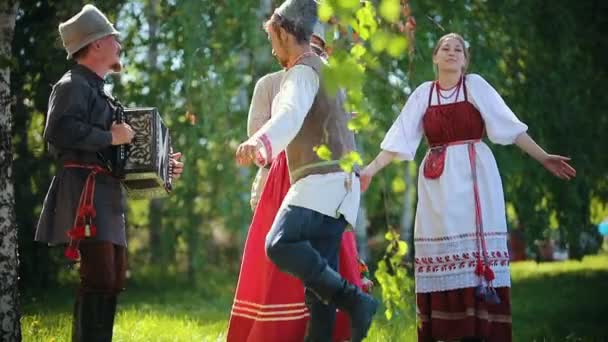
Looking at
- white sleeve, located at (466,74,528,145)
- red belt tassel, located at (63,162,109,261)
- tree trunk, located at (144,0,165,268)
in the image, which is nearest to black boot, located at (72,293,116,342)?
red belt tassel, located at (63,162,109,261)

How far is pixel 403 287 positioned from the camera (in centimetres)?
370

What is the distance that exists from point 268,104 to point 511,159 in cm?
429

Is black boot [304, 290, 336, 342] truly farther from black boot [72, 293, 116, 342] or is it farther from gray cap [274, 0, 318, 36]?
gray cap [274, 0, 318, 36]

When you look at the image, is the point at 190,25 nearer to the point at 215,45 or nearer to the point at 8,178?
the point at 215,45

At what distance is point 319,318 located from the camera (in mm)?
3770

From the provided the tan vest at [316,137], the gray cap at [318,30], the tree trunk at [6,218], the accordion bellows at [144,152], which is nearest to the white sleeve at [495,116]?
the gray cap at [318,30]

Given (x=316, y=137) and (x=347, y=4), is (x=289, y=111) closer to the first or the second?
(x=316, y=137)

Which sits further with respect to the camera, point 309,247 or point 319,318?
point 319,318

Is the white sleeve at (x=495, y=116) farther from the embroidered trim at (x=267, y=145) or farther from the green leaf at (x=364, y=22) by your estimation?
the green leaf at (x=364, y=22)

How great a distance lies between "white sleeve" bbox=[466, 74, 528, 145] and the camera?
15.1ft

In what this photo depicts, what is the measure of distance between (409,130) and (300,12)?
112 centimetres

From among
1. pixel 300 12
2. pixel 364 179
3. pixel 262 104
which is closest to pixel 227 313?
pixel 262 104

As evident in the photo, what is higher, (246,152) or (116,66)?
(116,66)

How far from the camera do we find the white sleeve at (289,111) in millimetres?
3439
